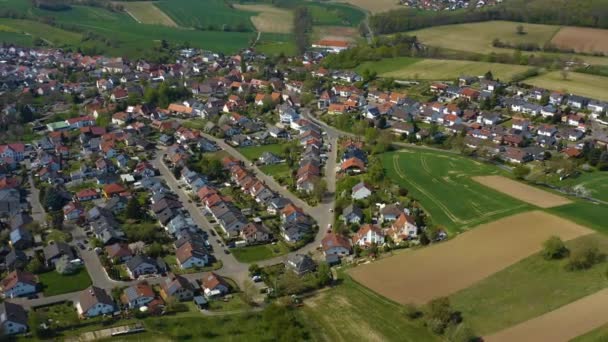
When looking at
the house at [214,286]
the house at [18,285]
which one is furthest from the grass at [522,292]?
the house at [18,285]

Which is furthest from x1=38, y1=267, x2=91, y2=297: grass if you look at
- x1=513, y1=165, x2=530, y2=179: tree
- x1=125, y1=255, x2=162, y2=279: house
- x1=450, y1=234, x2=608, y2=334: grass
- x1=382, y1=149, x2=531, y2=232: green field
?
x1=513, y1=165, x2=530, y2=179: tree

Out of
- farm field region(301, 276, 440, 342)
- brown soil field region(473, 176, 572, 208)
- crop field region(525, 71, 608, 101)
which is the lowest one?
farm field region(301, 276, 440, 342)

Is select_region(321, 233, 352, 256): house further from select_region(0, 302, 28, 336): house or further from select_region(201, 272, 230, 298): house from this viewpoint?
select_region(0, 302, 28, 336): house

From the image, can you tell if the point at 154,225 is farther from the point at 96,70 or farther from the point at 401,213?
the point at 96,70

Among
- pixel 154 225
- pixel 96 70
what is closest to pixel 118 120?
pixel 96 70

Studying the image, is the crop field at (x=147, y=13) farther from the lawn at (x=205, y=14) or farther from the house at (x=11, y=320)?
the house at (x=11, y=320)
